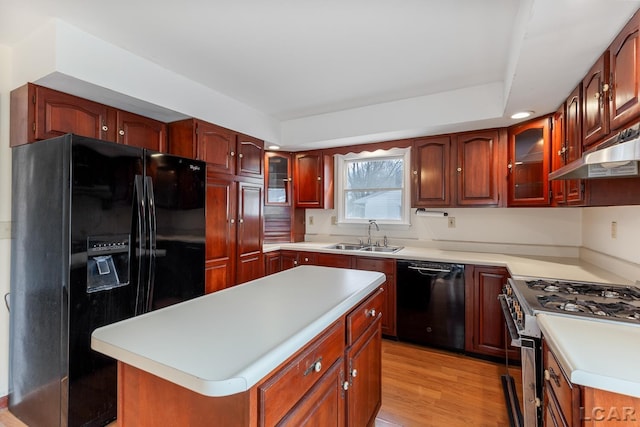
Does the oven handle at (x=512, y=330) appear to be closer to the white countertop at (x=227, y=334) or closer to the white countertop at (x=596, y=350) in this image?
the white countertop at (x=596, y=350)

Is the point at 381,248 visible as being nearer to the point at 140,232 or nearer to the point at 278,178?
the point at 278,178

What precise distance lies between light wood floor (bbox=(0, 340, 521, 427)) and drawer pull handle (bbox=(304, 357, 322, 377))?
1113mm

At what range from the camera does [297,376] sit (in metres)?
0.97

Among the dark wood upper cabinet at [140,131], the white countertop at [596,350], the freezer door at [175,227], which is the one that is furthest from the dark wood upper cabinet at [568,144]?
the dark wood upper cabinet at [140,131]

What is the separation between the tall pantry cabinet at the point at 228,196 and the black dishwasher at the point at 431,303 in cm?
158

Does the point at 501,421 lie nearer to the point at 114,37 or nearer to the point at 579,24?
the point at 579,24

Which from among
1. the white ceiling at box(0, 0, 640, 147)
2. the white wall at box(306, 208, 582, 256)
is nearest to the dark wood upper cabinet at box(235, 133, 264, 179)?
the white ceiling at box(0, 0, 640, 147)

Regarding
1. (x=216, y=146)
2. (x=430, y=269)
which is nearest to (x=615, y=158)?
(x=430, y=269)

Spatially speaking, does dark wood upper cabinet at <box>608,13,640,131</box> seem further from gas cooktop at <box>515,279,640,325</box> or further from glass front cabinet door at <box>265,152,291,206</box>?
glass front cabinet door at <box>265,152,291,206</box>

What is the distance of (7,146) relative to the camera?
6.68 ft

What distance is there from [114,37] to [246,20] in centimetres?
91

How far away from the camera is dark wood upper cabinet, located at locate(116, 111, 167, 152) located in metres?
2.33

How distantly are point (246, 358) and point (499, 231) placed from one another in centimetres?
310

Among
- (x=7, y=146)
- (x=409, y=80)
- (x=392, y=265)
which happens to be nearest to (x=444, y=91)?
(x=409, y=80)
